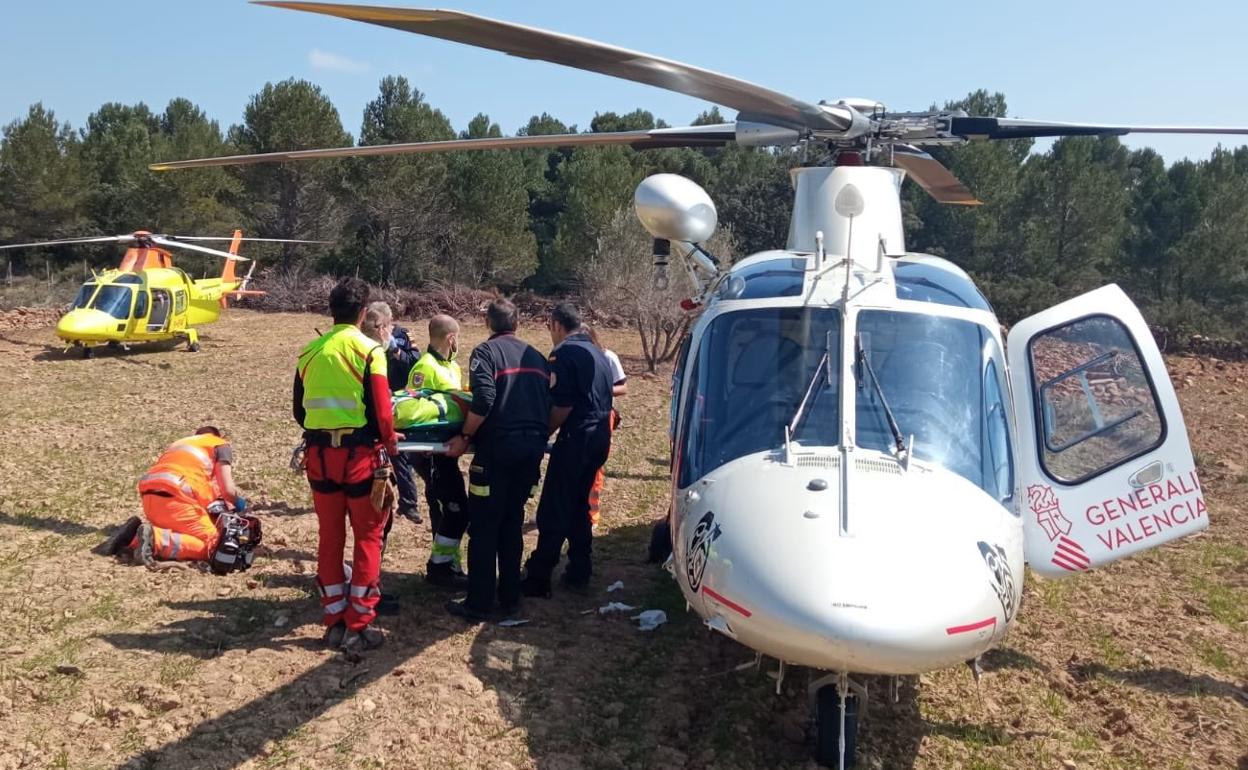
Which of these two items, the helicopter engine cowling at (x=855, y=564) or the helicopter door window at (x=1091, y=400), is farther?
the helicopter door window at (x=1091, y=400)

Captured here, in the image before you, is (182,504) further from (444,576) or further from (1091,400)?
(1091,400)

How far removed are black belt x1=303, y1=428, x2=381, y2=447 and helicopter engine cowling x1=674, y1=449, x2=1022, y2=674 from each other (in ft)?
5.83

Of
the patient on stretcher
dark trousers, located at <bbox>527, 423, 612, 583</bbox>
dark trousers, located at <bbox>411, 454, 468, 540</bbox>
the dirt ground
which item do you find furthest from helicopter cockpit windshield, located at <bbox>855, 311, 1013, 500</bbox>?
dark trousers, located at <bbox>411, 454, 468, 540</bbox>

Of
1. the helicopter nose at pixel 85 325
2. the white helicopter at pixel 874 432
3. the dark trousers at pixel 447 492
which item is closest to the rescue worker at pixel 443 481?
the dark trousers at pixel 447 492

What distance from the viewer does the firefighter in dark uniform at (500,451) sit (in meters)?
5.02

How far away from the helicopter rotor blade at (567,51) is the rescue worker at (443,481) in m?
2.46

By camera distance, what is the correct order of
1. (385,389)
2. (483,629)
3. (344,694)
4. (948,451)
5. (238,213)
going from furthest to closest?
1. (238,213)
2. (483,629)
3. (385,389)
4. (344,694)
5. (948,451)

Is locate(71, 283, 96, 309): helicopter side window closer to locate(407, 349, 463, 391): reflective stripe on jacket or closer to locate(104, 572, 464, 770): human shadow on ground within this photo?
locate(104, 572, 464, 770): human shadow on ground

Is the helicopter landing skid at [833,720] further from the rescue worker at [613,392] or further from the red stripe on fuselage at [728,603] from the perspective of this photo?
the rescue worker at [613,392]

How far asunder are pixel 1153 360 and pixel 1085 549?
3.22 feet

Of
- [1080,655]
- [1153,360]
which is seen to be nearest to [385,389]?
[1153,360]

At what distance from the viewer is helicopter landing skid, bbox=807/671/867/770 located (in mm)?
3602

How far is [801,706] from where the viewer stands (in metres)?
4.45

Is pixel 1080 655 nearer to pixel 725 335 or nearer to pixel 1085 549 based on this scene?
pixel 1085 549
